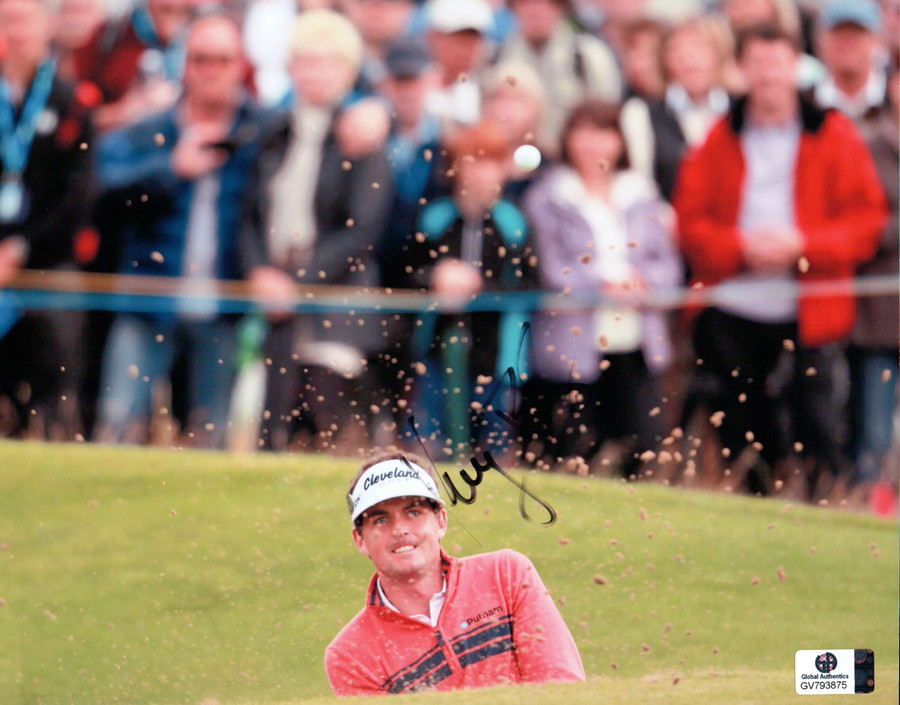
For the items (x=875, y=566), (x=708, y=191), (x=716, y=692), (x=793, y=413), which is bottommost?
(x=716, y=692)

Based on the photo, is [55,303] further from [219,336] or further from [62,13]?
[62,13]

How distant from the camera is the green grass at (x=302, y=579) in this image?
133 inches

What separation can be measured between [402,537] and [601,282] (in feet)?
4.56

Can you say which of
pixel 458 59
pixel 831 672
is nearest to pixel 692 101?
pixel 458 59

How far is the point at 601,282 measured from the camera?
423 cm

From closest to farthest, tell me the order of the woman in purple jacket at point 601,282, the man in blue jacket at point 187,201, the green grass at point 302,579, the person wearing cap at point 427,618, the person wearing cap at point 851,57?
1. the person wearing cap at point 427,618
2. the green grass at point 302,579
3. the woman in purple jacket at point 601,282
4. the man in blue jacket at point 187,201
5. the person wearing cap at point 851,57

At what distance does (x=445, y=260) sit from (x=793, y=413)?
44.6 inches

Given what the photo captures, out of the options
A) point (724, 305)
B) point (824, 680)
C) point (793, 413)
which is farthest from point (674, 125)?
point (824, 680)

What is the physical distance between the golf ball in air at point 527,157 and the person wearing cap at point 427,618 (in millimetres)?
1322

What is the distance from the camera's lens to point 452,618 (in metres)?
3.07

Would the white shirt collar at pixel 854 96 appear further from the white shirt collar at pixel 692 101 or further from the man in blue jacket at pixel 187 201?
the man in blue jacket at pixel 187 201

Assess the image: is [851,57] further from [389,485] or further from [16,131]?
[16,131]

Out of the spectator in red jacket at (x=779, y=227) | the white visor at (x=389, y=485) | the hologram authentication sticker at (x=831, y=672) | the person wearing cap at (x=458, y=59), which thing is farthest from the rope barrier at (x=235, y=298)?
the hologram authentication sticker at (x=831, y=672)
